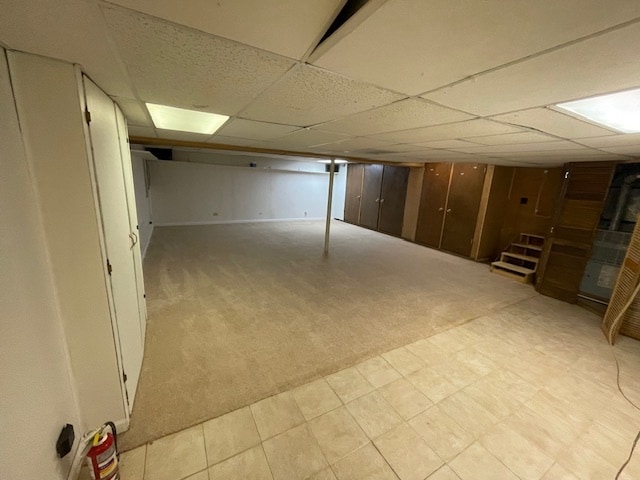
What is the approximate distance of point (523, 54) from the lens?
87 cm

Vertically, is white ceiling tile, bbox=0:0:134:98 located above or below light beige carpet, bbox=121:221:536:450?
above

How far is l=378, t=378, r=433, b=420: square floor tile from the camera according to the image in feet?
6.08

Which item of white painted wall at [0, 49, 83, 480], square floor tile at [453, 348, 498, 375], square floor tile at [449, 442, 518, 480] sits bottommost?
square floor tile at [449, 442, 518, 480]

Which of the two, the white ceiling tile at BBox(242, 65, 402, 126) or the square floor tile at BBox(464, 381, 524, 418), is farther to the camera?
the square floor tile at BBox(464, 381, 524, 418)

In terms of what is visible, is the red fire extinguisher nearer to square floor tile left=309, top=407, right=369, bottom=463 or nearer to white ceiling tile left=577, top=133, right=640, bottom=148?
square floor tile left=309, top=407, right=369, bottom=463

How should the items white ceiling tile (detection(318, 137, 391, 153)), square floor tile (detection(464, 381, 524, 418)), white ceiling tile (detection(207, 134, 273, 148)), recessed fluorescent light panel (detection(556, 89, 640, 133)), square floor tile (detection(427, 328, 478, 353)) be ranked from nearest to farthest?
recessed fluorescent light panel (detection(556, 89, 640, 133)) → square floor tile (detection(464, 381, 524, 418)) → square floor tile (detection(427, 328, 478, 353)) → white ceiling tile (detection(318, 137, 391, 153)) → white ceiling tile (detection(207, 134, 273, 148))

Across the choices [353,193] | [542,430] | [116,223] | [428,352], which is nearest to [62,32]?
[116,223]

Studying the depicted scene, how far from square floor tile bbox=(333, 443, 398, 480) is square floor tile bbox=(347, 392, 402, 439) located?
125mm

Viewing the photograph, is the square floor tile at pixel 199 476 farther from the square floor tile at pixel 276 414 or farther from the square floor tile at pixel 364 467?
the square floor tile at pixel 364 467

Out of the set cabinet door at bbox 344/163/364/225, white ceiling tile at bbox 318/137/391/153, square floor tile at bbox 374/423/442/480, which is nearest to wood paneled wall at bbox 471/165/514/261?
white ceiling tile at bbox 318/137/391/153

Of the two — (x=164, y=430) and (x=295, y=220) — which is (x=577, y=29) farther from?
(x=295, y=220)

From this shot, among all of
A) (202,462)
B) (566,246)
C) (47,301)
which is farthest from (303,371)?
(566,246)

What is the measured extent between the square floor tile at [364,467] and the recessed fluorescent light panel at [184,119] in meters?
2.61

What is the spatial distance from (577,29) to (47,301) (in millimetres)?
2248
